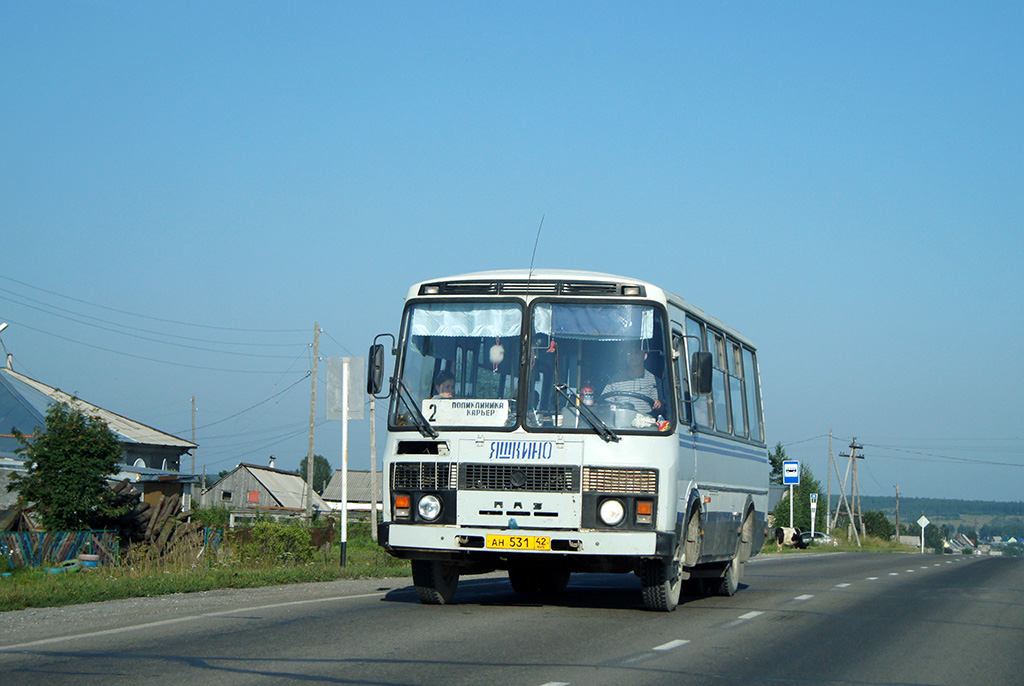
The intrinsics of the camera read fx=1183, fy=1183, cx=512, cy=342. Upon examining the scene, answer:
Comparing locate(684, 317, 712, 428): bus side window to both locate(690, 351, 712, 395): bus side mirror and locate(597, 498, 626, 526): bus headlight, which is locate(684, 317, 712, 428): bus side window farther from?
locate(597, 498, 626, 526): bus headlight

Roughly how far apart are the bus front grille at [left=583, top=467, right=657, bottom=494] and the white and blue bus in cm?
1

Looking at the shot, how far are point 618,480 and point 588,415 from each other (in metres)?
0.68

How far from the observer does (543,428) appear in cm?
1131

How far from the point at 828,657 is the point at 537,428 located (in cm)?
340

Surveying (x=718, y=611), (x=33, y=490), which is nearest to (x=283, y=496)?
(x=33, y=490)

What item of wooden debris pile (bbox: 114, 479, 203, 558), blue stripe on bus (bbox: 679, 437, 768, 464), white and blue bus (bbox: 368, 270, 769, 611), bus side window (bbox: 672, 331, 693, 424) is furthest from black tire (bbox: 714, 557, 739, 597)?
wooden debris pile (bbox: 114, 479, 203, 558)

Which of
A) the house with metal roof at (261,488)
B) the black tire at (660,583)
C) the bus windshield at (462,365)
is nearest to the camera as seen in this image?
the bus windshield at (462,365)

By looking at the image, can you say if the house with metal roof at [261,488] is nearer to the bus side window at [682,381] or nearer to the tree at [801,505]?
the tree at [801,505]

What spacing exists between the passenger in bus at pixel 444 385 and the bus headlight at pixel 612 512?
1875mm

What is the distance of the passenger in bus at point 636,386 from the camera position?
11.4 meters

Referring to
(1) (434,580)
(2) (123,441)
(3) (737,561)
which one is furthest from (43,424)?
(1) (434,580)

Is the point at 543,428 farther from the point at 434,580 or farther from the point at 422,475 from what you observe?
the point at 434,580

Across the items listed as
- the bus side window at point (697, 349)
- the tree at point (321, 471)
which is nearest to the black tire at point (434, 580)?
the bus side window at point (697, 349)

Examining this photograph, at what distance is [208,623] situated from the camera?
35.2ft
